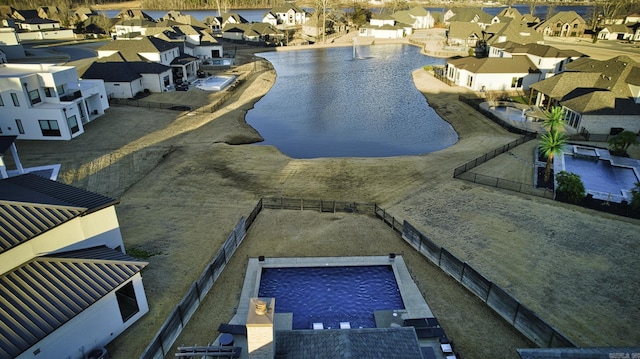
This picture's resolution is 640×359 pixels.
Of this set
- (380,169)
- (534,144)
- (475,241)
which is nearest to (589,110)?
(534,144)

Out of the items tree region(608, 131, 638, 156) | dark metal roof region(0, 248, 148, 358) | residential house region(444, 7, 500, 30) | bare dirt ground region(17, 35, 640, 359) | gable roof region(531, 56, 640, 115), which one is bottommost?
bare dirt ground region(17, 35, 640, 359)

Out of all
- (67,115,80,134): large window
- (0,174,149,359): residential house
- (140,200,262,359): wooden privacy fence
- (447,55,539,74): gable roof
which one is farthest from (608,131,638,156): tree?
(67,115,80,134): large window

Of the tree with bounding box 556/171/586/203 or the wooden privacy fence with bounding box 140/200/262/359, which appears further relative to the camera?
the tree with bounding box 556/171/586/203

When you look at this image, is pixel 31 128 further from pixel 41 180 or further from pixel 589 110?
pixel 589 110

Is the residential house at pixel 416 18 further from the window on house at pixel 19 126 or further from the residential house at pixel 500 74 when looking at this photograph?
A: the window on house at pixel 19 126

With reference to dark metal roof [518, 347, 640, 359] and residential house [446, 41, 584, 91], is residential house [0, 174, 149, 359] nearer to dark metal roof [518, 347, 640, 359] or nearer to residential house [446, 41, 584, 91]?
dark metal roof [518, 347, 640, 359]

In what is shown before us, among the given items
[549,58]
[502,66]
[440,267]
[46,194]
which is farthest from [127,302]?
[549,58]
